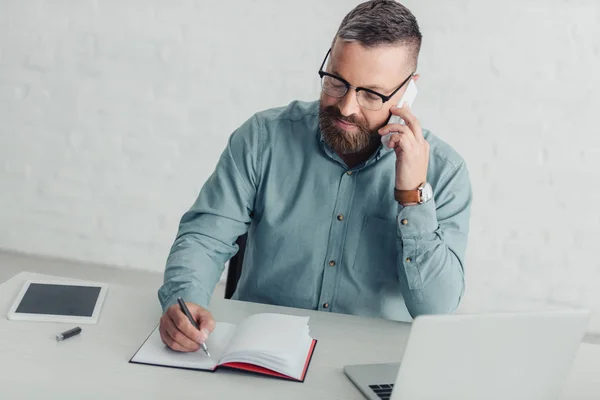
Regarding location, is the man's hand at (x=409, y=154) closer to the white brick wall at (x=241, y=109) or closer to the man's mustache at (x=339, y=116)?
the man's mustache at (x=339, y=116)

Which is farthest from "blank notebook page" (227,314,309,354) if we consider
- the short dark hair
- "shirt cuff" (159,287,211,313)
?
the short dark hair

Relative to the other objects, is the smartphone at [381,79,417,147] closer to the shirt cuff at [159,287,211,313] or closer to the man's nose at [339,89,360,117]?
the man's nose at [339,89,360,117]

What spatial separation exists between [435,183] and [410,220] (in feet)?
0.65

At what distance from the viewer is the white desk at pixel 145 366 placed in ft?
3.66

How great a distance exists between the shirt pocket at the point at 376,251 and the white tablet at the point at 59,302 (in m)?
0.57

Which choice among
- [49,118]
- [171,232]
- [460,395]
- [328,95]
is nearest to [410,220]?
[328,95]

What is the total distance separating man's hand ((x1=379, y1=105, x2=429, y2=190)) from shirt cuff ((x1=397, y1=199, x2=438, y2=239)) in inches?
2.1

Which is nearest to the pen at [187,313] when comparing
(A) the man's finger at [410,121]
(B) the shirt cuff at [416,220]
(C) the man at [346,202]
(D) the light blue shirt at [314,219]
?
(C) the man at [346,202]

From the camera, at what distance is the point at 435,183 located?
5.43 feet

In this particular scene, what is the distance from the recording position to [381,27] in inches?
60.3

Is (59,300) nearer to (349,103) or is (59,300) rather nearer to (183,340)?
(183,340)

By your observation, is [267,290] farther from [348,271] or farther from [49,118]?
[49,118]

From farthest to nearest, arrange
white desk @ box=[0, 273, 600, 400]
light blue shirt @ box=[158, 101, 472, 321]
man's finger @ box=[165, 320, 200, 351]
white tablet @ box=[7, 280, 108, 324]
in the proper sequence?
1. light blue shirt @ box=[158, 101, 472, 321]
2. white tablet @ box=[7, 280, 108, 324]
3. man's finger @ box=[165, 320, 200, 351]
4. white desk @ box=[0, 273, 600, 400]

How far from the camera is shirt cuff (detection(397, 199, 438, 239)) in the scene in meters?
1.49
